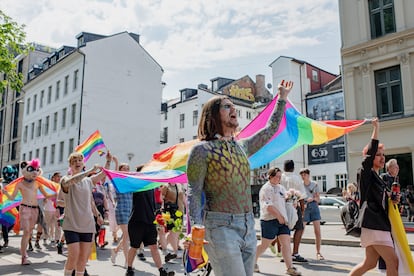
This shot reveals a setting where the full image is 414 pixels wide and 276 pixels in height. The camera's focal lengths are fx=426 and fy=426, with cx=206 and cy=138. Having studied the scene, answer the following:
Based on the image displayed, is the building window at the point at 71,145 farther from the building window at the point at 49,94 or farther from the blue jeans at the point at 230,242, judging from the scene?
the blue jeans at the point at 230,242

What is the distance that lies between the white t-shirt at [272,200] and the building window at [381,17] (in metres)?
16.4

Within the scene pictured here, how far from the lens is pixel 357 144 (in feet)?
70.5

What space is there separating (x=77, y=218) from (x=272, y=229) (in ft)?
10.9

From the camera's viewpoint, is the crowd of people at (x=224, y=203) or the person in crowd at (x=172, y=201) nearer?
the crowd of people at (x=224, y=203)

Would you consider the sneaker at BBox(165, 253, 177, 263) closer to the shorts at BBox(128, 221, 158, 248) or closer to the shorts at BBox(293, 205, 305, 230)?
the shorts at BBox(128, 221, 158, 248)

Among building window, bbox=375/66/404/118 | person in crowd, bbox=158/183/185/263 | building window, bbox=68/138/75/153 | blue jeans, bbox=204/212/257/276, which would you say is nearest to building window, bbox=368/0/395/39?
building window, bbox=375/66/404/118

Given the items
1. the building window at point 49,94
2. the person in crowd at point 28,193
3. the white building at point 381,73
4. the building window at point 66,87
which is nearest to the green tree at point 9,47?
the person in crowd at point 28,193

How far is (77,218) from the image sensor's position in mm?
5812

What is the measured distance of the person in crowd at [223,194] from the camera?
3051 millimetres

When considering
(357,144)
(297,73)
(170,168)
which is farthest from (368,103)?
(297,73)

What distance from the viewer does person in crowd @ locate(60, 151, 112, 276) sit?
5699mm

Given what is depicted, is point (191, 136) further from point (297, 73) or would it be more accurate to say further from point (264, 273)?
point (264, 273)

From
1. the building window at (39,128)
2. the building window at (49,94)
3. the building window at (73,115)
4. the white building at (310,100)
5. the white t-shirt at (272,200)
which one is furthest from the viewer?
the building window at (39,128)

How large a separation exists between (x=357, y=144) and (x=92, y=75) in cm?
2547
